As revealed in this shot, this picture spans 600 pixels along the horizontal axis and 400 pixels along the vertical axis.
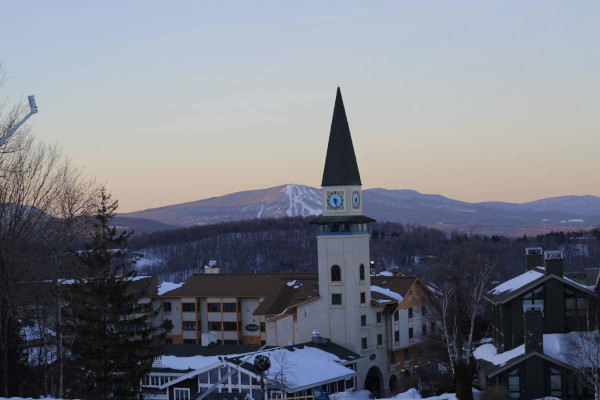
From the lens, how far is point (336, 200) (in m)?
58.3

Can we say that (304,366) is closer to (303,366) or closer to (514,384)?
(303,366)

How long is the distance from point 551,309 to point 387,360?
2127cm

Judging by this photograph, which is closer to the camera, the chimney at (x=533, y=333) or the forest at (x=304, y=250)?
the chimney at (x=533, y=333)

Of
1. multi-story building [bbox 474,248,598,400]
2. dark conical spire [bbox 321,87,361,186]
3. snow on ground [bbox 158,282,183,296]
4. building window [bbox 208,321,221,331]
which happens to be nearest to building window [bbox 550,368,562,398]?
multi-story building [bbox 474,248,598,400]

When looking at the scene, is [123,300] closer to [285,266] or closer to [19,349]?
[19,349]

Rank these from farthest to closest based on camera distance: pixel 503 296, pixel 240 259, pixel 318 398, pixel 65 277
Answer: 1. pixel 240 259
2. pixel 65 277
3. pixel 503 296
4. pixel 318 398

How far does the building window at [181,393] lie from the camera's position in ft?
151

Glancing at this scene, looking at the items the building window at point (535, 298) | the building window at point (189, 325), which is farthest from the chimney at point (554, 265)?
the building window at point (189, 325)

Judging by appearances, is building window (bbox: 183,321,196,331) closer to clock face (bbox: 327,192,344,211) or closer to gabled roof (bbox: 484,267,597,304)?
clock face (bbox: 327,192,344,211)

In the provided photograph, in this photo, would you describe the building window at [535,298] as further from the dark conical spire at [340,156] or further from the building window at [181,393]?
the dark conical spire at [340,156]

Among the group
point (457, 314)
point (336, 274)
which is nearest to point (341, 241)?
point (336, 274)

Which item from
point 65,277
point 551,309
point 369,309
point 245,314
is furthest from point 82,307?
point 245,314

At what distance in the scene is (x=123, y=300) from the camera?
114 feet

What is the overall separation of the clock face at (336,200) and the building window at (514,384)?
72.3 feet
